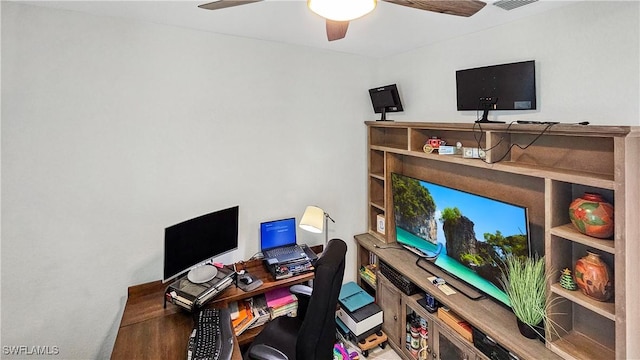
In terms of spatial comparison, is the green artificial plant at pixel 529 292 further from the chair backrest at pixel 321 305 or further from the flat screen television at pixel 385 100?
the flat screen television at pixel 385 100

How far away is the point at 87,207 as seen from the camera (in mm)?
2004

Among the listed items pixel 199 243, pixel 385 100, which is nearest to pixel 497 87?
pixel 385 100

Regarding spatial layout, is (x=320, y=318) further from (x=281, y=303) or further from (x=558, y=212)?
(x=558, y=212)

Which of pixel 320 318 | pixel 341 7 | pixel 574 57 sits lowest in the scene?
pixel 320 318

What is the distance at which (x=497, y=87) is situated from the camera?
193 centimetres

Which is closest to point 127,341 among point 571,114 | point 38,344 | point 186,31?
point 38,344

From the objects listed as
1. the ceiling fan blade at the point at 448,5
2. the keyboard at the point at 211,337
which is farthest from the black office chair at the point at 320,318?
the ceiling fan blade at the point at 448,5

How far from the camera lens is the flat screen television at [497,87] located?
1800 millimetres

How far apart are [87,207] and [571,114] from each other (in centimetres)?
296

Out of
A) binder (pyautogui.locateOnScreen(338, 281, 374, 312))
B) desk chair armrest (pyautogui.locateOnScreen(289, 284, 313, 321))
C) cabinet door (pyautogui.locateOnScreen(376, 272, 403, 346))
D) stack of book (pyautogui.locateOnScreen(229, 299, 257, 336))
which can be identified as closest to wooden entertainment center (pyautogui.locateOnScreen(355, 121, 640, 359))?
cabinet door (pyautogui.locateOnScreen(376, 272, 403, 346))

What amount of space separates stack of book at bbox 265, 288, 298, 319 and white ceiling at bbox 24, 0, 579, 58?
2.01 m

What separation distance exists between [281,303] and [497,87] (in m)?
2.12

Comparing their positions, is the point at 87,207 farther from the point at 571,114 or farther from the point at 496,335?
the point at 571,114

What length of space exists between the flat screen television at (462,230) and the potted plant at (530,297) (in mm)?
133
